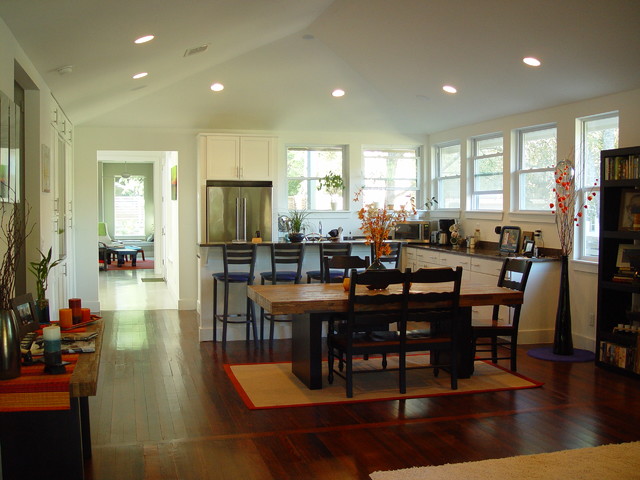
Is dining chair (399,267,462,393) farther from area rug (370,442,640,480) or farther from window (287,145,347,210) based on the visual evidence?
window (287,145,347,210)

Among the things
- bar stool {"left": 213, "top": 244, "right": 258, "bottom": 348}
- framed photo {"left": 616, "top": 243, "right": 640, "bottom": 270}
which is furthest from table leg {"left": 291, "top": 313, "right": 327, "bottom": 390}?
framed photo {"left": 616, "top": 243, "right": 640, "bottom": 270}

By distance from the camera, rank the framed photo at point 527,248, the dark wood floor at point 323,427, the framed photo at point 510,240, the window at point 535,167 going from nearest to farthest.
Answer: the dark wood floor at point 323,427 < the framed photo at point 527,248 < the window at point 535,167 < the framed photo at point 510,240

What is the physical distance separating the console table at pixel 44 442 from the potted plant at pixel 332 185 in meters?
6.80

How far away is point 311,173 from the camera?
9812 millimetres

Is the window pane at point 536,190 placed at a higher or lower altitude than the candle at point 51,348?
higher

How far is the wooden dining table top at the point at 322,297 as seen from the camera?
4.87 meters

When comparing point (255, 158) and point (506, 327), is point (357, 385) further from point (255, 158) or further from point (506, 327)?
point (255, 158)

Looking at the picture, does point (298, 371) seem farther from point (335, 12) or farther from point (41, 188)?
point (335, 12)

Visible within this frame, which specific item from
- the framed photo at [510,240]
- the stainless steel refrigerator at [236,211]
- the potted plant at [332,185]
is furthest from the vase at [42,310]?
the potted plant at [332,185]

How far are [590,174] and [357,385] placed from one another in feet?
11.0

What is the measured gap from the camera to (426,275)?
197 inches

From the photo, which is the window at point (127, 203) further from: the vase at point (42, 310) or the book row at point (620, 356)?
the vase at point (42, 310)

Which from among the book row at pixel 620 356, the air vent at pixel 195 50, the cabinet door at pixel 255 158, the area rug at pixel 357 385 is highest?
the air vent at pixel 195 50

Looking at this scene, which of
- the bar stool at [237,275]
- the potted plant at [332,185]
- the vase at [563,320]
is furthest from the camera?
the potted plant at [332,185]
